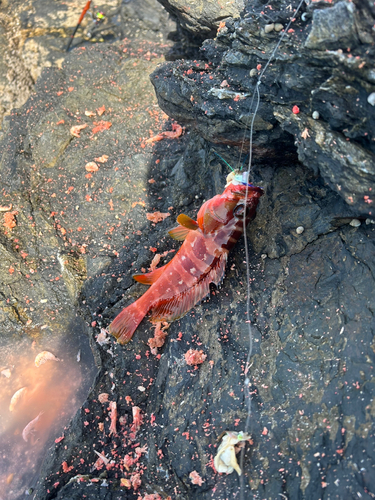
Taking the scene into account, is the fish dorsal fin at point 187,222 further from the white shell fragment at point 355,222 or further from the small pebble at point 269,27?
the small pebble at point 269,27

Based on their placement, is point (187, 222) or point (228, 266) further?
point (228, 266)

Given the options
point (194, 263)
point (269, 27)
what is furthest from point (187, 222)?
point (269, 27)

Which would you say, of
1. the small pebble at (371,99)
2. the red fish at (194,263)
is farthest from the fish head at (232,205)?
the small pebble at (371,99)

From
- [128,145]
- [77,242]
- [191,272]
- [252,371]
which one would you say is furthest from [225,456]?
[128,145]

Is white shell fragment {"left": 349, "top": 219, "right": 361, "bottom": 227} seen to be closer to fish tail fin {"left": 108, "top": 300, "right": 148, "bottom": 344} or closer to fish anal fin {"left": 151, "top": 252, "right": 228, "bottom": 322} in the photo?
fish anal fin {"left": 151, "top": 252, "right": 228, "bottom": 322}

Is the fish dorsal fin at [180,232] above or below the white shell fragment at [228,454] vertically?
above

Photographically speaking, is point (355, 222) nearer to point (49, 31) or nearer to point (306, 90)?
point (306, 90)

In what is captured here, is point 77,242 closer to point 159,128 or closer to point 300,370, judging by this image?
point 159,128

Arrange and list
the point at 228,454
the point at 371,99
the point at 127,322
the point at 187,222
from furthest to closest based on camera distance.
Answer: the point at 127,322 < the point at 187,222 < the point at 228,454 < the point at 371,99
